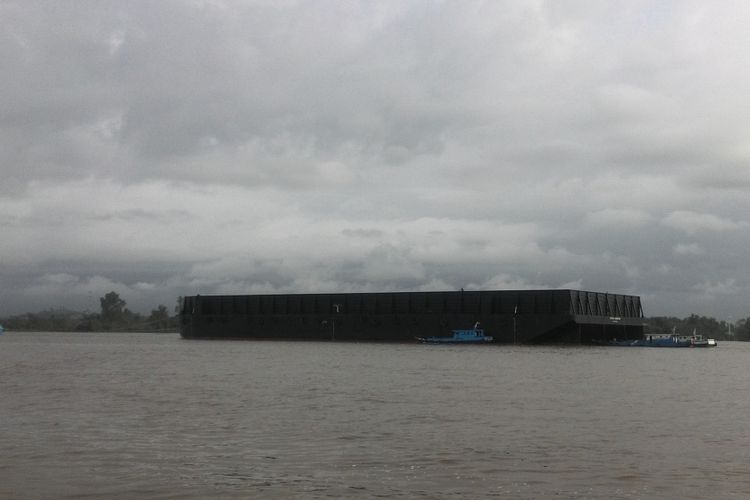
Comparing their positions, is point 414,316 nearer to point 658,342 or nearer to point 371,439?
point 658,342

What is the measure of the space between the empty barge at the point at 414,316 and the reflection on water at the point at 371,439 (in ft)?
218

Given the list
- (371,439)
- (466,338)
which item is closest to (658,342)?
(466,338)

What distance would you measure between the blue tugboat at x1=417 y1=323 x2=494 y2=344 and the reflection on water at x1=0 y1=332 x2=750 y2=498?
68.6 meters

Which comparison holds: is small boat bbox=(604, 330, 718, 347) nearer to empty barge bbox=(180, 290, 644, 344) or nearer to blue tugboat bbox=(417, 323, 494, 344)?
empty barge bbox=(180, 290, 644, 344)

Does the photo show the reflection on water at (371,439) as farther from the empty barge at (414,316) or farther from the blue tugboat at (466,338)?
the blue tugboat at (466,338)

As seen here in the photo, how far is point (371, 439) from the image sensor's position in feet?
66.5

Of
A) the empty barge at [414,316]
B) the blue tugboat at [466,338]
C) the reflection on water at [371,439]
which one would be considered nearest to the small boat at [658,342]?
the empty barge at [414,316]

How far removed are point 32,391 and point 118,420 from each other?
1220 centimetres

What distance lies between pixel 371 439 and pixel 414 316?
311 ft

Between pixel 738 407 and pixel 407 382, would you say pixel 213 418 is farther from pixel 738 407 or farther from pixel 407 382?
pixel 738 407

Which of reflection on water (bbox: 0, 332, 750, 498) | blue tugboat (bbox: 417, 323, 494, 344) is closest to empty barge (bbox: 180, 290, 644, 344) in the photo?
blue tugboat (bbox: 417, 323, 494, 344)

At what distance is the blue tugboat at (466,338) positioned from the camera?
108 meters

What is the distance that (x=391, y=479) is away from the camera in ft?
50.5

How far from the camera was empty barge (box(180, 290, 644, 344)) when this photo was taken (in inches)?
4144
